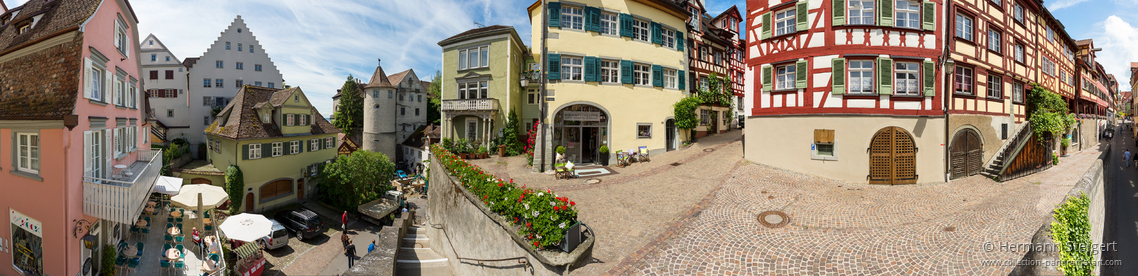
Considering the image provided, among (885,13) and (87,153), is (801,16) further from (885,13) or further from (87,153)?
(87,153)

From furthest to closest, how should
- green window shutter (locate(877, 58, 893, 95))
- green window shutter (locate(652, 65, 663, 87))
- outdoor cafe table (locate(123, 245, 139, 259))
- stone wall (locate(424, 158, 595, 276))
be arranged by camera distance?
green window shutter (locate(652, 65, 663, 87)) < green window shutter (locate(877, 58, 893, 95)) < outdoor cafe table (locate(123, 245, 139, 259)) < stone wall (locate(424, 158, 595, 276))

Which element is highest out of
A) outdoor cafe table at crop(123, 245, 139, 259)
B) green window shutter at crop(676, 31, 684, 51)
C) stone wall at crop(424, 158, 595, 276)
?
green window shutter at crop(676, 31, 684, 51)

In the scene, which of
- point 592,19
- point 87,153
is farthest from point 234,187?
point 592,19

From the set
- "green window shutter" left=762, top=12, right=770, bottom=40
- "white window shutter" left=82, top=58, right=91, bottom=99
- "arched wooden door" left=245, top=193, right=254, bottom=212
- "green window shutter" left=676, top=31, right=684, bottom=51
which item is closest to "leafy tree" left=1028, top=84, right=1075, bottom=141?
"green window shutter" left=762, top=12, right=770, bottom=40

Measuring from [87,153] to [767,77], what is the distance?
779 inches

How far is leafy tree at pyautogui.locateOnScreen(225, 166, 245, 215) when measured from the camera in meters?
22.4

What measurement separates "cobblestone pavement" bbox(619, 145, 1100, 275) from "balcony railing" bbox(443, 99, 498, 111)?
13.6 meters

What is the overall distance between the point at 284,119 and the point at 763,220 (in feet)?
98.1

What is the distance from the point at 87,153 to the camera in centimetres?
884

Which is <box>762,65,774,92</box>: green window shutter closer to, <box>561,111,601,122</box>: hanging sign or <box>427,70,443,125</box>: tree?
<box>561,111,601,122</box>: hanging sign

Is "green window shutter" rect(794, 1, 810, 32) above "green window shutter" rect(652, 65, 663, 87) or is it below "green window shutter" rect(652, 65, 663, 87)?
above

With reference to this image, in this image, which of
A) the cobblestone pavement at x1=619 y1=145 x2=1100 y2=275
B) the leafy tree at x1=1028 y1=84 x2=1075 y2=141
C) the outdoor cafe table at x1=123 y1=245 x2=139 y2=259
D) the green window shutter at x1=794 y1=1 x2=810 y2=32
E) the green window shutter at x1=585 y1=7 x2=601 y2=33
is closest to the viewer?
the cobblestone pavement at x1=619 y1=145 x2=1100 y2=275

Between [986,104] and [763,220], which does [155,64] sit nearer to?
[763,220]

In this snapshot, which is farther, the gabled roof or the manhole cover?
the gabled roof
